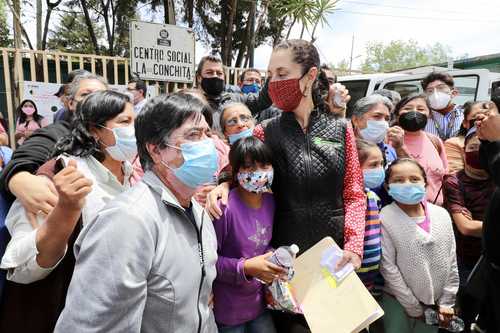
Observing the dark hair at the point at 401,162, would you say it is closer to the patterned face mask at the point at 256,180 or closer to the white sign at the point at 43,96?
the patterned face mask at the point at 256,180

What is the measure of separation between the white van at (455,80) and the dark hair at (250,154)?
4.09 metres

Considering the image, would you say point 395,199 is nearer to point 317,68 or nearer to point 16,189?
point 317,68

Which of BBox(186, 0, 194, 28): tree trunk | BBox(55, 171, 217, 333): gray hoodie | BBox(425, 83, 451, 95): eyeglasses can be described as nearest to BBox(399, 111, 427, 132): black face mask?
BBox(425, 83, 451, 95): eyeglasses

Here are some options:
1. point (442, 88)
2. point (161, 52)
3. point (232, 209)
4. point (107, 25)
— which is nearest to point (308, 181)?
point (232, 209)

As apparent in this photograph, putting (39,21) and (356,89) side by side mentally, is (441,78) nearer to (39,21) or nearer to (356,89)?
(356,89)

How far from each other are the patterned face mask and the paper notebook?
1.27 feet

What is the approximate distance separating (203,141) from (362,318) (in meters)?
1.08

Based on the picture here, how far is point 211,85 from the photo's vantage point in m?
3.34

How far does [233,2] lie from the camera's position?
39.9ft

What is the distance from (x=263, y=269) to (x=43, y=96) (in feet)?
18.9

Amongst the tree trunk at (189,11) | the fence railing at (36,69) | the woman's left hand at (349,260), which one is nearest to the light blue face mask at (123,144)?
the woman's left hand at (349,260)

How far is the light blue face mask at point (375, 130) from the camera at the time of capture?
8.66 ft

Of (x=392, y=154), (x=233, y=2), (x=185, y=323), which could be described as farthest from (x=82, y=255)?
(x=233, y=2)

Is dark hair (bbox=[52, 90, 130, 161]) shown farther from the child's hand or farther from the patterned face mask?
the child's hand
